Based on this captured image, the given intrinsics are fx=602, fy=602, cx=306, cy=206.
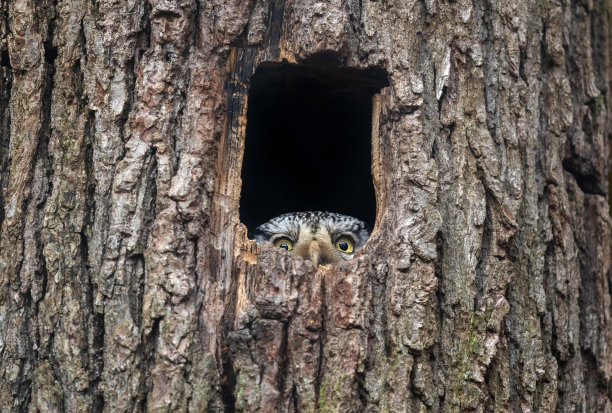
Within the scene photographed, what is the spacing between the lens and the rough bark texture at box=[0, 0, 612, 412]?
7.71 ft

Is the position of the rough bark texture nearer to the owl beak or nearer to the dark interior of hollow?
the dark interior of hollow

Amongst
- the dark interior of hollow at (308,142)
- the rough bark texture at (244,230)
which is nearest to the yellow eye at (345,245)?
the dark interior of hollow at (308,142)

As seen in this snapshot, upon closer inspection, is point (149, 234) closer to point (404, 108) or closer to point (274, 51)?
point (274, 51)

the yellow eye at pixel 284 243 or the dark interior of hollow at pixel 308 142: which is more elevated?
the dark interior of hollow at pixel 308 142

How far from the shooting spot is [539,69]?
2.83 m

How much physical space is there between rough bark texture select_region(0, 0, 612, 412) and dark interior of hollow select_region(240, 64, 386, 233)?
12.0 inches

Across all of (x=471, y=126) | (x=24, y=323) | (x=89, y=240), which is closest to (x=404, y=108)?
(x=471, y=126)

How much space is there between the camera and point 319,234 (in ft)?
11.8

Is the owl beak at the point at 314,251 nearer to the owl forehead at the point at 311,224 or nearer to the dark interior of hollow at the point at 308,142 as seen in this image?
the owl forehead at the point at 311,224

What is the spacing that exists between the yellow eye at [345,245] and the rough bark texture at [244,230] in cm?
114

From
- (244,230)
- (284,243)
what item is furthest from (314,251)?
(244,230)

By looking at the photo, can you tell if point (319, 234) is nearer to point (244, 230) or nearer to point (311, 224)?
point (311, 224)

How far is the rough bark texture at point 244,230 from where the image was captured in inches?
92.5

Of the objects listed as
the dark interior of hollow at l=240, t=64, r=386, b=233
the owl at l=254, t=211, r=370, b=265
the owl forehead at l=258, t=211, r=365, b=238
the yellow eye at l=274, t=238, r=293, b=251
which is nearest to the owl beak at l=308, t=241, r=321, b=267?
the owl at l=254, t=211, r=370, b=265
